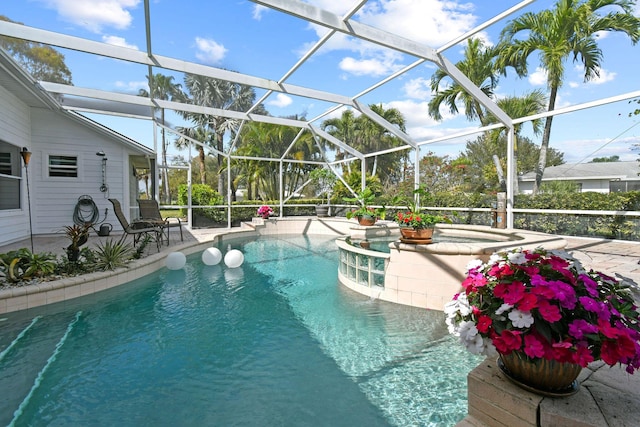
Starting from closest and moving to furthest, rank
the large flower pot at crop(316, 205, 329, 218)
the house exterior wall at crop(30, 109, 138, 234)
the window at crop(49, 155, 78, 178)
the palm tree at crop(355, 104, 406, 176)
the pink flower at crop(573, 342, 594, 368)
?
the pink flower at crop(573, 342, 594, 368) < the house exterior wall at crop(30, 109, 138, 234) < the window at crop(49, 155, 78, 178) < the large flower pot at crop(316, 205, 329, 218) < the palm tree at crop(355, 104, 406, 176)

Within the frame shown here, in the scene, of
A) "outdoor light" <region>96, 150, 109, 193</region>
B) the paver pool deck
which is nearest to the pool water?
the paver pool deck

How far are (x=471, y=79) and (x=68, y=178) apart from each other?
1390cm

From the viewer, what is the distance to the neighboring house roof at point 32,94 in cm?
540

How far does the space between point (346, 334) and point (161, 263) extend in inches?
172

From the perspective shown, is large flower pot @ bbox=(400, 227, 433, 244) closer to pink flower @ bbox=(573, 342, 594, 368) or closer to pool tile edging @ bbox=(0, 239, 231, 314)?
pink flower @ bbox=(573, 342, 594, 368)

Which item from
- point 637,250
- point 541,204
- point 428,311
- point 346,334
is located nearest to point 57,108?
point 346,334

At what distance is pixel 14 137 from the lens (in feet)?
22.8

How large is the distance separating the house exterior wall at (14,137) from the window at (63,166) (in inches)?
23.8

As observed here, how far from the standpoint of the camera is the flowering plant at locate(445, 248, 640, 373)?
112 cm

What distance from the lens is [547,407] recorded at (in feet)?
3.87

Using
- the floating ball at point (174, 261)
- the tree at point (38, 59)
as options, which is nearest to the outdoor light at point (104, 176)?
the tree at point (38, 59)

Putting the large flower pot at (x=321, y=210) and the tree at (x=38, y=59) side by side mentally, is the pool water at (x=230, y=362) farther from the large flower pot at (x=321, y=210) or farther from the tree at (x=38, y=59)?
the large flower pot at (x=321, y=210)

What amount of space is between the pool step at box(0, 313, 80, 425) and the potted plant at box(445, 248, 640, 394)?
288cm

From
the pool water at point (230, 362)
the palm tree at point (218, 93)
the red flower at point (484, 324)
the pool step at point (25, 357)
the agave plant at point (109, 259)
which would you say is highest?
the palm tree at point (218, 93)
